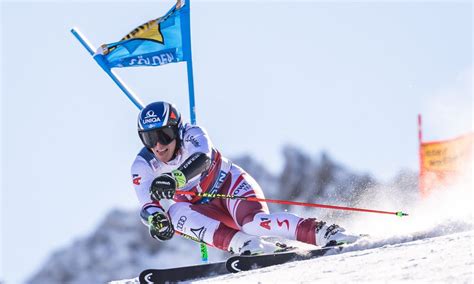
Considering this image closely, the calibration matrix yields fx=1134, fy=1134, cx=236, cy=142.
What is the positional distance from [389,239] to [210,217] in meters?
1.69

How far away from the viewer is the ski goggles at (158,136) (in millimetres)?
10000

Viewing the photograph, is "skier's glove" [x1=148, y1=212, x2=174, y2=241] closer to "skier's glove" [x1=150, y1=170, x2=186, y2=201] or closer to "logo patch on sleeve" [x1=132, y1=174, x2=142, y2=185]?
"skier's glove" [x1=150, y1=170, x2=186, y2=201]

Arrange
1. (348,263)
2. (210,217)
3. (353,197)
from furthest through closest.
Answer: (353,197) → (210,217) → (348,263)

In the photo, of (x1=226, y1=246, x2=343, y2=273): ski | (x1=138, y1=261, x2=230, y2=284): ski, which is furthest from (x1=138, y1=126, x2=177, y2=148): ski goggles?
(x1=226, y1=246, x2=343, y2=273): ski

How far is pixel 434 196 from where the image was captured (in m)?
12.2

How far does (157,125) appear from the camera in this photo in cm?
Answer: 995

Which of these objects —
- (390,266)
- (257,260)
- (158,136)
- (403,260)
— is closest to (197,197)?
(158,136)

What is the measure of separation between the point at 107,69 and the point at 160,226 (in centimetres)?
366

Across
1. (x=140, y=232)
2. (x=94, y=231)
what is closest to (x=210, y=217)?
(x=140, y=232)

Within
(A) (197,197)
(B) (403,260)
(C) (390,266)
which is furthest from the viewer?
(A) (197,197)

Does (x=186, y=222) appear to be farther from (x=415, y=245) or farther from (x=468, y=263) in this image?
(x=468, y=263)

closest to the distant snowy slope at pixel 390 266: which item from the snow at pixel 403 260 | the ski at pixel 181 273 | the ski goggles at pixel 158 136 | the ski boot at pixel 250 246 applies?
the snow at pixel 403 260

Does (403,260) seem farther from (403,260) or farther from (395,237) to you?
(395,237)

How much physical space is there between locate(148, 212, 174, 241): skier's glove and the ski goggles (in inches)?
27.9
